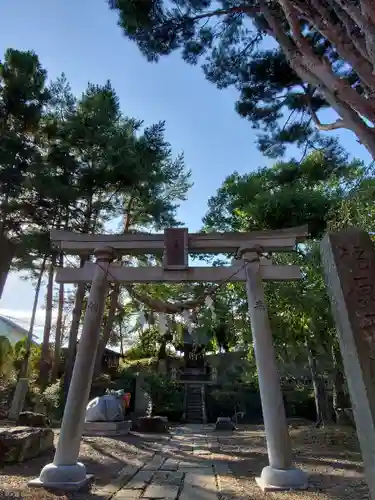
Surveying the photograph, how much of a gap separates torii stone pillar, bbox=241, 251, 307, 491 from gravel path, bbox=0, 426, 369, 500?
192 mm

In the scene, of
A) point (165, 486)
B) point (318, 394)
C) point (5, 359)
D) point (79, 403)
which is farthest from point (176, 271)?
point (5, 359)

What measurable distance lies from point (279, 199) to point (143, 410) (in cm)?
1214

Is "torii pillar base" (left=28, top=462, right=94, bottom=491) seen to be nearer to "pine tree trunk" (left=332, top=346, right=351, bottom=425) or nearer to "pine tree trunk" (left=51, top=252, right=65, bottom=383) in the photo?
"pine tree trunk" (left=332, top=346, right=351, bottom=425)

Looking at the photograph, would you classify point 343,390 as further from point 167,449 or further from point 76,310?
point 76,310

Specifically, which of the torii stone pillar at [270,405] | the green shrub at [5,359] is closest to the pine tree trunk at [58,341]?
the green shrub at [5,359]

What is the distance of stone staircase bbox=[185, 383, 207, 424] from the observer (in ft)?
61.1

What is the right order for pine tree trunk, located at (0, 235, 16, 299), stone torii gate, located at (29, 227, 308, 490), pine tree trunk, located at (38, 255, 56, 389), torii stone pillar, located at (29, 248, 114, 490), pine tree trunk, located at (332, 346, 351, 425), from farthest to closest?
1. pine tree trunk, located at (38, 255, 56, 389)
2. pine tree trunk, located at (332, 346, 351, 425)
3. pine tree trunk, located at (0, 235, 16, 299)
4. stone torii gate, located at (29, 227, 308, 490)
5. torii stone pillar, located at (29, 248, 114, 490)

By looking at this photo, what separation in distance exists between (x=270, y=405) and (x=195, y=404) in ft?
51.3

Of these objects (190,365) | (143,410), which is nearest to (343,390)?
(143,410)

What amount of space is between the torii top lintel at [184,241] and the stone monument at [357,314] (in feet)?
9.03

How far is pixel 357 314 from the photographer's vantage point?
3.13 meters

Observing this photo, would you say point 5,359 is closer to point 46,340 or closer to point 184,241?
point 46,340

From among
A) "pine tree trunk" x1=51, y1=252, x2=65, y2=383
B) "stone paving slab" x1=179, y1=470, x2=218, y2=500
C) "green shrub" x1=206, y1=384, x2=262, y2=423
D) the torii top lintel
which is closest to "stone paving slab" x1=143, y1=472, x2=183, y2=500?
"stone paving slab" x1=179, y1=470, x2=218, y2=500

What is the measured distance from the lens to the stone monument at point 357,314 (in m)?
2.81
